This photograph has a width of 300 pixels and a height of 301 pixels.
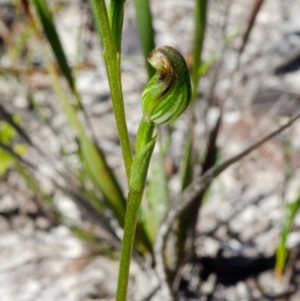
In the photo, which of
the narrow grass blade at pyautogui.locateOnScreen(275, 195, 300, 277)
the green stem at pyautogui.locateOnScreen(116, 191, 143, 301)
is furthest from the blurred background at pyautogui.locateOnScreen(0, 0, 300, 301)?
the green stem at pyautogui.locateOnScreen(116, 191, 143, 301)

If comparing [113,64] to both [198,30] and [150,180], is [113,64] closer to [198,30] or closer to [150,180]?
[198,30]

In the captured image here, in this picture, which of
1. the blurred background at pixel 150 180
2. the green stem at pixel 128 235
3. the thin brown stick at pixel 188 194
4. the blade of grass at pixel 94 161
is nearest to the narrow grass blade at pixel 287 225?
the blurred background at pixel 150 180

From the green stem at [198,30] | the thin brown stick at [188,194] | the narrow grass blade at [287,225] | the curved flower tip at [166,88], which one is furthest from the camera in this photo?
the narrow grass blade at [287,225]

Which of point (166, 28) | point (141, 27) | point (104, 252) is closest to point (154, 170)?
point (104, 252)

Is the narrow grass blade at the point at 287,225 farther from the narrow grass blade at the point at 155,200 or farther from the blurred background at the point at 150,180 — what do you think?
the narrow grass blade at the point at 155,200

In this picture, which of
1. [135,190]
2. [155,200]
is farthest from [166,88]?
[155,200]
